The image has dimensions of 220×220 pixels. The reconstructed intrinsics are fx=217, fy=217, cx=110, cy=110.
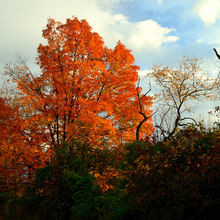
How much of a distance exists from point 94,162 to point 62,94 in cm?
664

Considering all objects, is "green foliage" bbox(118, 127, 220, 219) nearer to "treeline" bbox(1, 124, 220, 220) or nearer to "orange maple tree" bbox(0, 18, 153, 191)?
"treeline" bbox(1, 124, 220, 220)

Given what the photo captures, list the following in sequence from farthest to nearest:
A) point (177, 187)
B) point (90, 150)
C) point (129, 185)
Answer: point (90, 150) → point (129, 185) → point (177, 187)

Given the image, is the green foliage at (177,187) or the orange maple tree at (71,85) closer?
the green foliage at (177,187)

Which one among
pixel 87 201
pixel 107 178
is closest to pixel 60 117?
pixel 107 178

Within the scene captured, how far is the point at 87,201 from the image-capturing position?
652 cm

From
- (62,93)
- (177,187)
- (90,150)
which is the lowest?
(177,187)

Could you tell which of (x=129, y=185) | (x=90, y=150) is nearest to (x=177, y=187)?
(x=129, y=185)

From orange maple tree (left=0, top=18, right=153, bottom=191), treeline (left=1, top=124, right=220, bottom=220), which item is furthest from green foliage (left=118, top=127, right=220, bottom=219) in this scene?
orange maple tree (left=0, top=18, right=153, bottom=191)

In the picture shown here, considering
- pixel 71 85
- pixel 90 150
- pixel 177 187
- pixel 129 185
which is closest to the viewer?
pixel 177 187

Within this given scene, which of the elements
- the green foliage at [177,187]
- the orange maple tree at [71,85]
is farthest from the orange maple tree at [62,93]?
the green foliage at [177,187]

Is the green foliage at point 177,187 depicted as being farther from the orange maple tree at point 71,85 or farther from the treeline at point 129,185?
the orange maple tree at point 71,85

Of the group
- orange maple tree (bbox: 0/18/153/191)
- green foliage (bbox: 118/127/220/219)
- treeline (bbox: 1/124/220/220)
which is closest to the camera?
green foliage (bbox: 118/127/220/219)

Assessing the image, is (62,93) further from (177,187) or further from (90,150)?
(177,187)

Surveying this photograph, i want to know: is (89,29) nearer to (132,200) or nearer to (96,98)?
(96,98)
